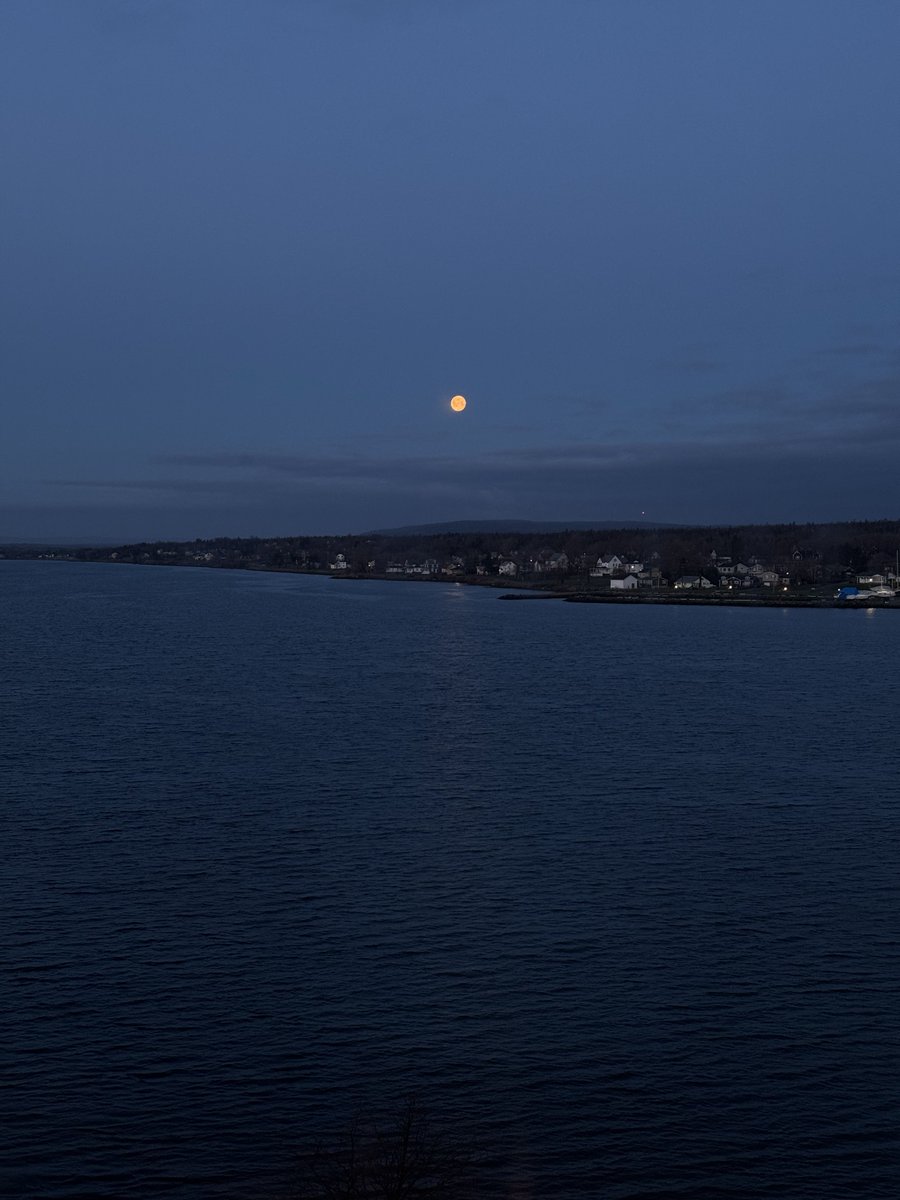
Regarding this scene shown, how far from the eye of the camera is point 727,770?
39438 mm

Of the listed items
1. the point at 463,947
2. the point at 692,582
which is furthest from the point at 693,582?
the point at 463,947

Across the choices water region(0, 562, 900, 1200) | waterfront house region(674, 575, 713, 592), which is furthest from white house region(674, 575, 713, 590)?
water region(0, 562, 900, 1200)

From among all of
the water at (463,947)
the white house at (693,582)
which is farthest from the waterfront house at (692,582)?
the water at (463,947)

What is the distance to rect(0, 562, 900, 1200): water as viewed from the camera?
1576 cm

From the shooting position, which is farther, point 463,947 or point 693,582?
point 693,582

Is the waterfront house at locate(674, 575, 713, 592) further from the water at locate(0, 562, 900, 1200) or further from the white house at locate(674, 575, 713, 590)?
the water at locate(0, 562, 900, 1200)

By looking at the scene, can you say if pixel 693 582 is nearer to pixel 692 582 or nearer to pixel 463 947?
pixel 692 582

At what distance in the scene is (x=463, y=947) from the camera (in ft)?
73.4

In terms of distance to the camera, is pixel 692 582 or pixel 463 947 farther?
pixel 692 582

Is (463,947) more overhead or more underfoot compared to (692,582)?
more underfoot

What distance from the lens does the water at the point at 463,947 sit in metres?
15.8

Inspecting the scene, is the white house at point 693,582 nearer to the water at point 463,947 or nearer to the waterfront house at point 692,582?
the waterfront house at point 692,582

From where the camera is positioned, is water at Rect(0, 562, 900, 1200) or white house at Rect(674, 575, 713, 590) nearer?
water at Rect(0, 562, 900, 1200)

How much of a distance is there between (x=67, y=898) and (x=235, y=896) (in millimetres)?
3758
